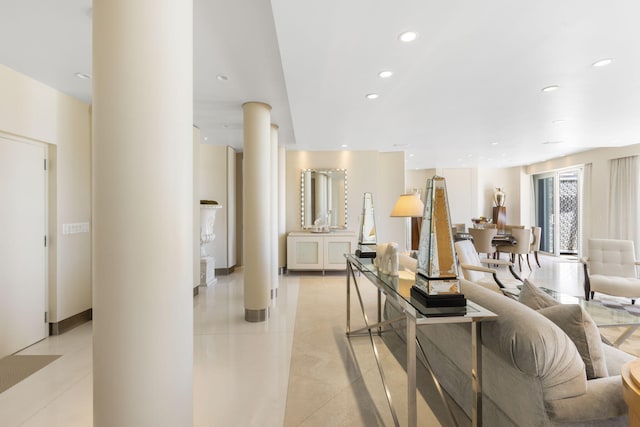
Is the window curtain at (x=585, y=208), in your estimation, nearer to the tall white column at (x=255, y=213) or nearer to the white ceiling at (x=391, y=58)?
the white ceiling at (x=391, y=58)

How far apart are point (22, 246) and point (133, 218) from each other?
9.83 ft

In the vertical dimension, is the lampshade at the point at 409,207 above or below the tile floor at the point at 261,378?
above

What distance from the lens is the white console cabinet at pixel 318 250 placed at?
6195mm

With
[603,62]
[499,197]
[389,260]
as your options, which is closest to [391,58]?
[389,260]

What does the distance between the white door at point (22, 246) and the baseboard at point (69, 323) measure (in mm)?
67

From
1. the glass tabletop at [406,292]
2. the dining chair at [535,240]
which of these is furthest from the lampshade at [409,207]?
the dining chair at [535,240]

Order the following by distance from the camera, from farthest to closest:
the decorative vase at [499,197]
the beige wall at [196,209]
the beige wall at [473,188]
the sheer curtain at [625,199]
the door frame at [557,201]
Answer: the beige wall at [473,188] → the decorative vase at [499,197] → the door frame at [557,201] → the sheer curtain at [625,199] → the beige wall at [196,209]

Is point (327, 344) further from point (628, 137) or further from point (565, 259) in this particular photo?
point (565, 259)

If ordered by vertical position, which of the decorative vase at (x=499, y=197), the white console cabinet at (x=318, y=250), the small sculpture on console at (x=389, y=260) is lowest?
the white console cabinet at (x=318, y=250)

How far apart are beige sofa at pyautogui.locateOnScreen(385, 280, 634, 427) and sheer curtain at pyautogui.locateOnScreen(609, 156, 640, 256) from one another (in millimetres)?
6518

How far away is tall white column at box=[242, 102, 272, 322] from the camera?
3711 mm

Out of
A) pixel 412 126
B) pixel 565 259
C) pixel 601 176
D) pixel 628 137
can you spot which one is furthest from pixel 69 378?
pixel 565 259

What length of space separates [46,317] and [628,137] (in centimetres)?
941

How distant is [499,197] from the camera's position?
9.60 meters
